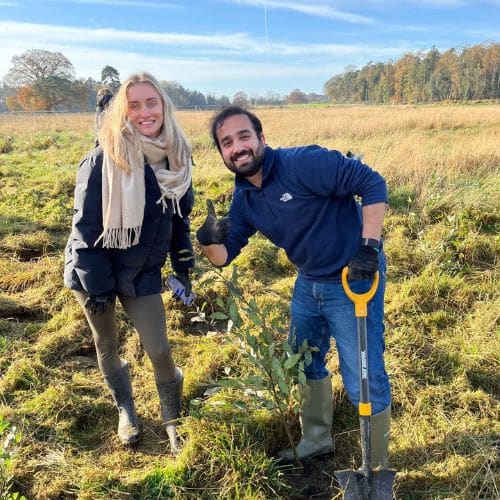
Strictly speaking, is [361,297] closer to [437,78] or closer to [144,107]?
[144,107]

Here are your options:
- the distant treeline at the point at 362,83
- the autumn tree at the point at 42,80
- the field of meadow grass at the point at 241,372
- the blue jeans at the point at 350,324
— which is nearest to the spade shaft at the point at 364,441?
the blue jeans at the point at 350,324

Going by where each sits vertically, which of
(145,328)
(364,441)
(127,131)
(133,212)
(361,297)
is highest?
(127,131)

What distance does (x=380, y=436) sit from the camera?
2182 mm

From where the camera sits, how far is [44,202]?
276 inches

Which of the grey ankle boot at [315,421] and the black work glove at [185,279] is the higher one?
the black work glove at [185,279]

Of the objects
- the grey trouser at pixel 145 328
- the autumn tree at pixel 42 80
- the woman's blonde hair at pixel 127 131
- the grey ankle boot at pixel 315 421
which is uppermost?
the autumn tree at pixel 42 80

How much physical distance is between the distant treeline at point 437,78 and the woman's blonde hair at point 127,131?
6597 cm

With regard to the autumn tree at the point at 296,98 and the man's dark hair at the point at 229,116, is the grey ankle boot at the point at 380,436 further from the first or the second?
the autumn tree at the point at 296,98

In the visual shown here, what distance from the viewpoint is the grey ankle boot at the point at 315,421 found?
8.23 ft

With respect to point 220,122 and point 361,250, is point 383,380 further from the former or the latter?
point 220,122

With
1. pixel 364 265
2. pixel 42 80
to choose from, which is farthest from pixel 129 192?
pixel 42 80

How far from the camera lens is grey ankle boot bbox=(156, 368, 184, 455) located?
2.63m

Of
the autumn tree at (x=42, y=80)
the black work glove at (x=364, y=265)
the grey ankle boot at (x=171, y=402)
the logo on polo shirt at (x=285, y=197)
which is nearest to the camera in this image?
the black work glove at (x=364, y=265)

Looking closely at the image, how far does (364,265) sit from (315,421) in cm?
114
